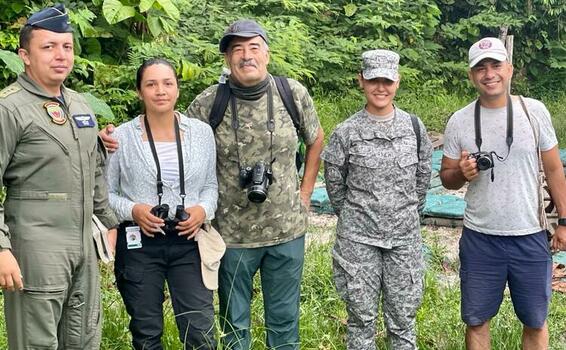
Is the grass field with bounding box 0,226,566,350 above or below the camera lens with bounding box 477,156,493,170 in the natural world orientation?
below

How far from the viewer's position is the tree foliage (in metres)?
6.20

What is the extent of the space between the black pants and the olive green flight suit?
35 centimetres

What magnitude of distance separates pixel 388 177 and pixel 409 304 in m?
0.62

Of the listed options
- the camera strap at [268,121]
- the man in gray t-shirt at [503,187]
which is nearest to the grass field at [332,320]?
the man in gray t-shirt at [503,187]

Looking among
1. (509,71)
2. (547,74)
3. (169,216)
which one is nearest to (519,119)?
(509,71)

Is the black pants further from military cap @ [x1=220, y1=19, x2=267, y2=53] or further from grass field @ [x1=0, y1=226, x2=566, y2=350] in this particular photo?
military cap @ [x1=220, y1=19, x2=267, y2=53]

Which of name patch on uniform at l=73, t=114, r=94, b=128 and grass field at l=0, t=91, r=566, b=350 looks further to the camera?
grass field at l=0, t=91, r=566, b=350

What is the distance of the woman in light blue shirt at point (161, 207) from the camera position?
3.35 meters

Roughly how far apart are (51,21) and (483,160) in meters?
1.94

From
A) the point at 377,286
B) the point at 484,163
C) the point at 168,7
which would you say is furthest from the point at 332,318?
the point at 168,7

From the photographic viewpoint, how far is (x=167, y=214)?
333cm

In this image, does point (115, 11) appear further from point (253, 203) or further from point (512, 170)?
point (512, 170)

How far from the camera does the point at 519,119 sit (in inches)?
138

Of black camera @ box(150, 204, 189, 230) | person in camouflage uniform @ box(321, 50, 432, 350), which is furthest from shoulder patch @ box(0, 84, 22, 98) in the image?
person in camouflage uniform @ box(321, 50, 432, 350)
